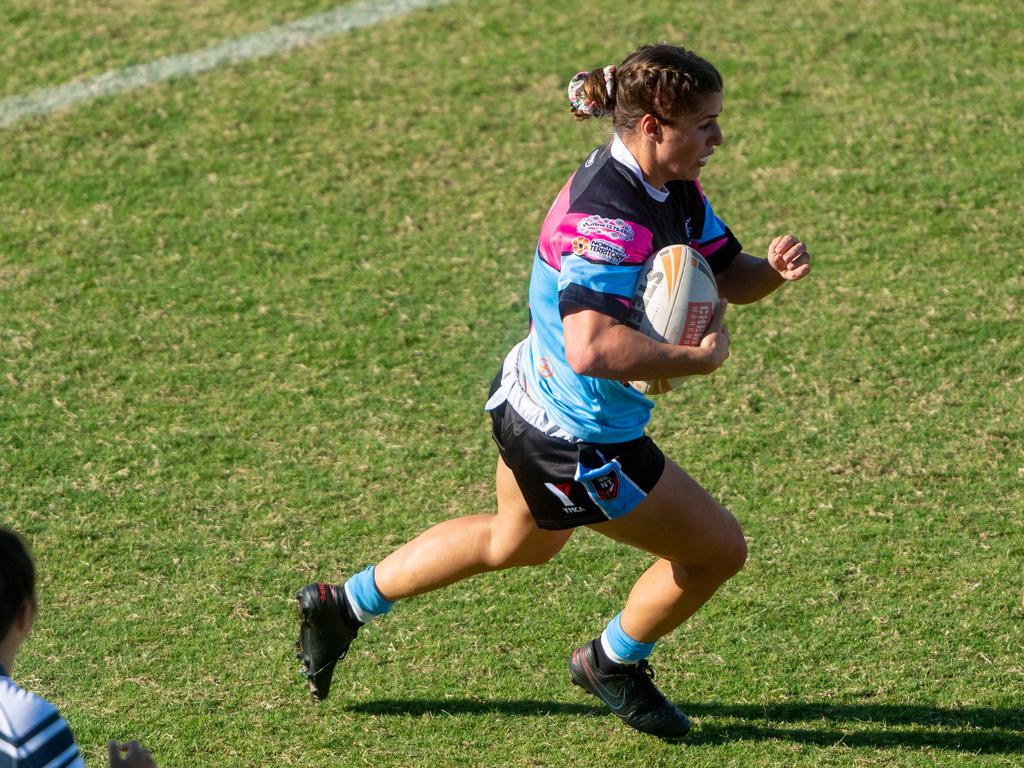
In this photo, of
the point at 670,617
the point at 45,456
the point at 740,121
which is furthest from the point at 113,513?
the point at 740,121

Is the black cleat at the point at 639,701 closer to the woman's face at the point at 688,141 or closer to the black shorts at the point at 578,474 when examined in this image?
the black shorts at the point at 578,474

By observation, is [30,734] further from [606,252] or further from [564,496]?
[606,252]

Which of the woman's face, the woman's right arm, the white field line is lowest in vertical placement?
the white field line

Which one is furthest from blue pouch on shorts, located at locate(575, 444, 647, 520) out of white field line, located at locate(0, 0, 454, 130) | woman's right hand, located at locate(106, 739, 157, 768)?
white field line, located at locate(0, 0, 454, 130)

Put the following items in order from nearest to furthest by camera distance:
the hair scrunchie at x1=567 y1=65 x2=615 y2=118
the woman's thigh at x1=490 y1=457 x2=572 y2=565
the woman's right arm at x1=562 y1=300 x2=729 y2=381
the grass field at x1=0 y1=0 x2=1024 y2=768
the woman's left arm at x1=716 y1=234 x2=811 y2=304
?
the woman's right arm at x1=562 y1=300 x2=729 y2=381
the hair scrunchie at x1=567 y1=65 x2=615 y2=118
the woman's left arm at x1=716 y1=234 x2=811 y2=304
the woman's thigh at x1=490 y1=457 x2=572 y2=565
the grass field at x1=0 y1=0 x2=1024 y2=768

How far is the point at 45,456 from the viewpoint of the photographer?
544cm

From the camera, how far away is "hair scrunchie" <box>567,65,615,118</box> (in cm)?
383

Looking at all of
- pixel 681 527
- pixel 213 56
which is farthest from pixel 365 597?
pixel 213 56

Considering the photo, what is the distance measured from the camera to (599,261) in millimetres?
3598

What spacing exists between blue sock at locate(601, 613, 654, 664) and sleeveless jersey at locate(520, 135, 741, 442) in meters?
0.68

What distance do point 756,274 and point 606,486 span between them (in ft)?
2.73

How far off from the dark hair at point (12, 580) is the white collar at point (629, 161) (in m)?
1.87

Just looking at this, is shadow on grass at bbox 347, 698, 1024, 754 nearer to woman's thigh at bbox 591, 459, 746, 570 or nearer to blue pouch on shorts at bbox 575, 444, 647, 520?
woman's thigh at bbox 591, 459, 746, 570

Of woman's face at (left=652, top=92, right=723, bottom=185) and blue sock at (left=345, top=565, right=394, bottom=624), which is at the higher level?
woman's face at (left=652, top=92, right=723, bottom=185)
